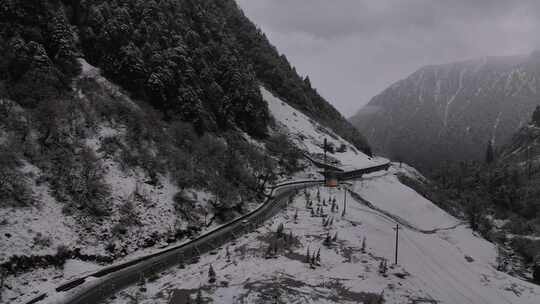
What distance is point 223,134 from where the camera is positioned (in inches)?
2066

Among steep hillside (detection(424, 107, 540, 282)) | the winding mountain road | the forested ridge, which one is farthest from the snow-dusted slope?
the winding mountain road

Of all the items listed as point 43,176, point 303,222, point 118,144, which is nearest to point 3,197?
point 43,176

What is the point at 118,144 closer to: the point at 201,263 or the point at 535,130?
the point at 201,263

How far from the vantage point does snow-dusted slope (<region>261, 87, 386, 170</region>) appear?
70250mm

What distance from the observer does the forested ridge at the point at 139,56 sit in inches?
1180

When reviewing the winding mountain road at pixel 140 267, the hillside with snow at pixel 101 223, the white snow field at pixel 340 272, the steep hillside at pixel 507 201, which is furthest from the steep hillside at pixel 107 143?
the steep hillside at pixel 507 201

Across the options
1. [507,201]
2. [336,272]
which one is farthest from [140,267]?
[507,201]

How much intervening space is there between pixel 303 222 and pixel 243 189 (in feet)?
34.9

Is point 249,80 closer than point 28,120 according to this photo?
No

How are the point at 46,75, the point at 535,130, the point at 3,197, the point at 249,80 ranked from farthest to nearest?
the point at 535,130 < the point at 249,80 < the point at 46,75 < the point at 3,197

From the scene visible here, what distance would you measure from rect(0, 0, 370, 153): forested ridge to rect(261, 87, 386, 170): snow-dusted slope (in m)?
10.8

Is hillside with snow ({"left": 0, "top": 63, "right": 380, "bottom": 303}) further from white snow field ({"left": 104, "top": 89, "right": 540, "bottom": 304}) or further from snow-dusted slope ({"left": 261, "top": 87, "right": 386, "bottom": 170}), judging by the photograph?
snow-dusted slope ({"left": 261, "top": 87, "right": 386, "bottom": 170})

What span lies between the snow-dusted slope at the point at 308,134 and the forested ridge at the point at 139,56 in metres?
10.8

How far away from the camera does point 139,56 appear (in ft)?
139
